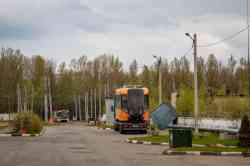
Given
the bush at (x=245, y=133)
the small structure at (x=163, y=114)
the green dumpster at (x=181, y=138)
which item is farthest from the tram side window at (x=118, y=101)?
the bush at (x=245, y=133)

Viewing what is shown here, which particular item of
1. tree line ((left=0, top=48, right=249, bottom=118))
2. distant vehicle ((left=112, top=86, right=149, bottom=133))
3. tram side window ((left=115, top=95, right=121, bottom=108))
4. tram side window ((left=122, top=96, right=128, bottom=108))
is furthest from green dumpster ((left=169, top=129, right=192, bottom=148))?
tree line ((left=0, top=48, right=249, bottom=118))

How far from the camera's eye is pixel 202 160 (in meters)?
21.4

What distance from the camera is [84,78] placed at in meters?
122

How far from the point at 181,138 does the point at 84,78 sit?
9537 centimetres

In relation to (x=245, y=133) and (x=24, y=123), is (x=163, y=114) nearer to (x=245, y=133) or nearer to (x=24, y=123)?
(x=245, y=133)

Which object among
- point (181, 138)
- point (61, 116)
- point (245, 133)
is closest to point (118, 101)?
point (181, 138)

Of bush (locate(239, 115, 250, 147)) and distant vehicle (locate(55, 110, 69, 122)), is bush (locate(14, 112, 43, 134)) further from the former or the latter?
distant vehicle (locate(55, 110, 69, 122))

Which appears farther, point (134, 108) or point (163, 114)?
point (134, 108)

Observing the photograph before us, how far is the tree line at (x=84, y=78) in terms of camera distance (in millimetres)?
100250

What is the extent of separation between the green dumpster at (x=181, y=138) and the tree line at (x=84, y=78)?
198 ft

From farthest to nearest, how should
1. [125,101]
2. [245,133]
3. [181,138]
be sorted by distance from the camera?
1. [125,101]
2. [181,138]
3. [245,133]

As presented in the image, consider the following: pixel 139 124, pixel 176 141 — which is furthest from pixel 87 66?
pixel 176 141

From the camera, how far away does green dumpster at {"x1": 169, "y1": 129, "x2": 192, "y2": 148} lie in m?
27.2

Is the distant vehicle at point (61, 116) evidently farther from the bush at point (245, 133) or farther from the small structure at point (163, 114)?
the bush at point (245, 133)
